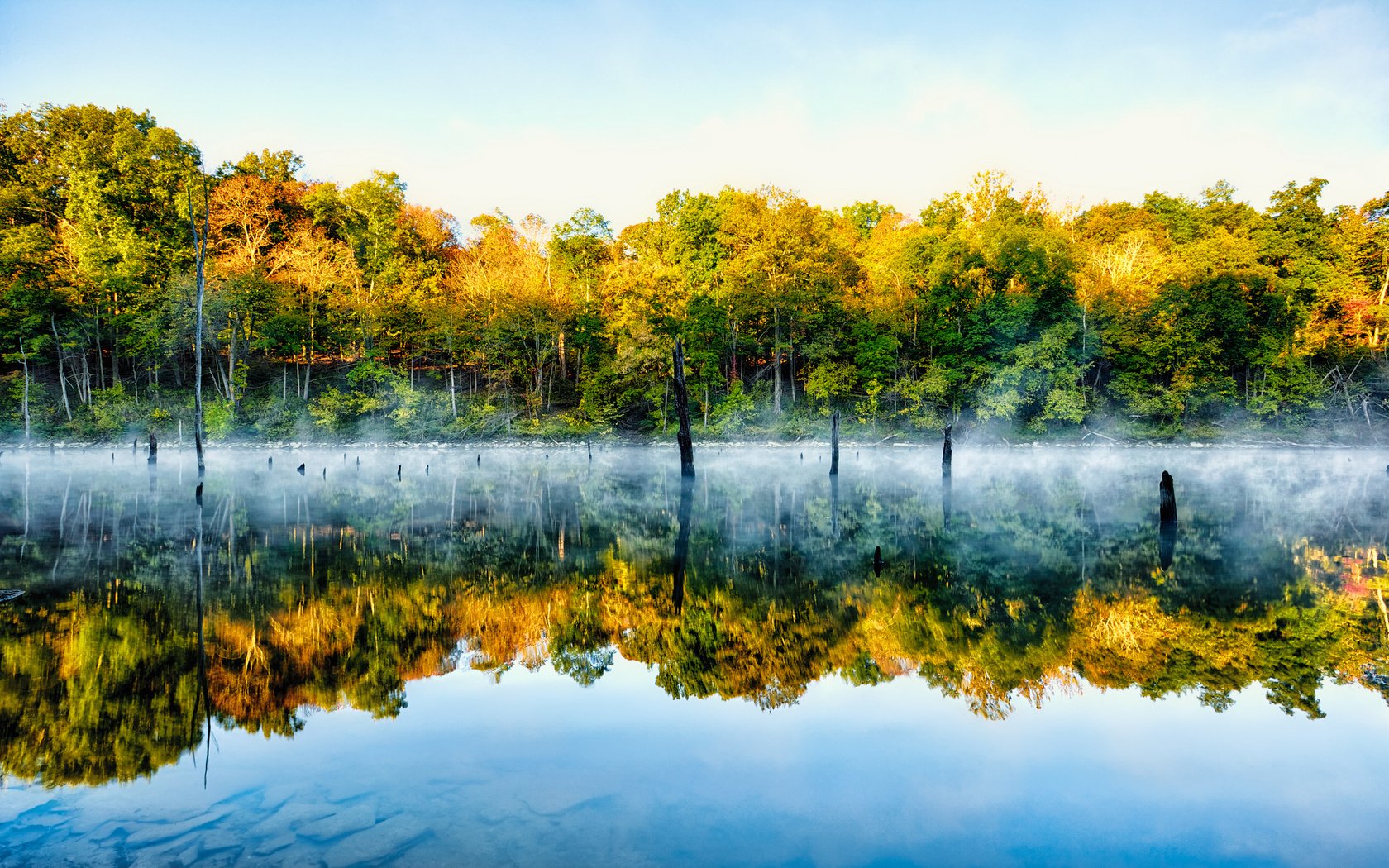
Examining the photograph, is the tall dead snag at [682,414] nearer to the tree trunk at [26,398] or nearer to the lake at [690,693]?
the lake at [690,693]

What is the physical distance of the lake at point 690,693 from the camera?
6383 mm

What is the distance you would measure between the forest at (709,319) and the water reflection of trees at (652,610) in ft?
113

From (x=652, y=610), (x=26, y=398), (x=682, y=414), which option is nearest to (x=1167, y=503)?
(x=652, y=610)

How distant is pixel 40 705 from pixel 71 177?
63.9m

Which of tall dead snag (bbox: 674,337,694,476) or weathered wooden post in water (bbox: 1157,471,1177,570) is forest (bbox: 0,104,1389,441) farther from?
weathered wooden post in water (bbox: 1157,471,1177,570)

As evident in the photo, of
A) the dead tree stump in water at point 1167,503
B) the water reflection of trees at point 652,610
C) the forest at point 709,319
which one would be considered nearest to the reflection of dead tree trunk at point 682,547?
the water reflection of trees at point 652,610

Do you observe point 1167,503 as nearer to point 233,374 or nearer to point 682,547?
point 682,547

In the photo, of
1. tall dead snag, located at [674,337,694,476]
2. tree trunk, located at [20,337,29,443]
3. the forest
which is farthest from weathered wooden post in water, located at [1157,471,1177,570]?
tree trunk, located at [20,337,29,443]

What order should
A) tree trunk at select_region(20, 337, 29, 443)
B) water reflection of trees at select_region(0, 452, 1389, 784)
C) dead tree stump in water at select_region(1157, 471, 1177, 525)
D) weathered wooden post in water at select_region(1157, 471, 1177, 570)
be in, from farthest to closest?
1. tree trunk at select_region(20, 337, 29, 443)
2. dead tree stump in water at select_region(1157, 471, 1177, 525)
3. weathered wooden post in water at select_region(1157, 471, 1177, 570)
4. water reflection of trees at select_region(0, 452, 1389, 784)

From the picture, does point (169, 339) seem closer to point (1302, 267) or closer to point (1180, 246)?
point (1180, 246)

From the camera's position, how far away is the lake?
6383 millimetres

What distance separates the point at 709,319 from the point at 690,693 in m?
47.2

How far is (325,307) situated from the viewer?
5778cm

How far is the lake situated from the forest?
118ft
